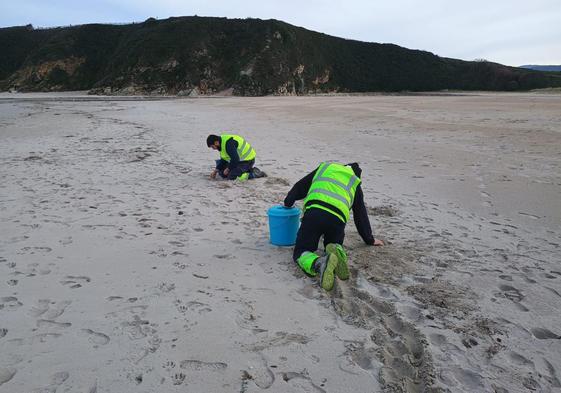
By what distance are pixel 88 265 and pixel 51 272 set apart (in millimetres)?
303

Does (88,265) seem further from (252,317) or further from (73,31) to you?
(73,31)

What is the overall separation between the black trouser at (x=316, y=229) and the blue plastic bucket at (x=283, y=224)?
448 mm

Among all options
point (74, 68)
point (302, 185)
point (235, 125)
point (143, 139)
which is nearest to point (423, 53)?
point (74, 68)

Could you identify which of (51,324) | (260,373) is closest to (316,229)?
(260,373)

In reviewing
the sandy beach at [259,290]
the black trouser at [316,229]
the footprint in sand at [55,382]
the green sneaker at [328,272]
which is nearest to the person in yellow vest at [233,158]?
the sandy beach at [259,290]

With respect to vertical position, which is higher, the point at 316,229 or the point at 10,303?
the point at 316,229

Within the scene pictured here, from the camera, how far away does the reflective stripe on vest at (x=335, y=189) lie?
12.7 ft

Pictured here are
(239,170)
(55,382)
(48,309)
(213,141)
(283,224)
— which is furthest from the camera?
(239,170)

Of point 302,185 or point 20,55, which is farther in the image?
point 20,55

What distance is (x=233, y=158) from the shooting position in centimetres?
725

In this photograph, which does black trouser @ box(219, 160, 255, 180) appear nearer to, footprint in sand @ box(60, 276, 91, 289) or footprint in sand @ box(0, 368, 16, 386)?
footprint in sand @ box(60, 276, 91, 289)

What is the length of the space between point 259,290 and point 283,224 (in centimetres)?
109

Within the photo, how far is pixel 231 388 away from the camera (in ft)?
7.57

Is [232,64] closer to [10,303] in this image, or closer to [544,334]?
[10,303]
